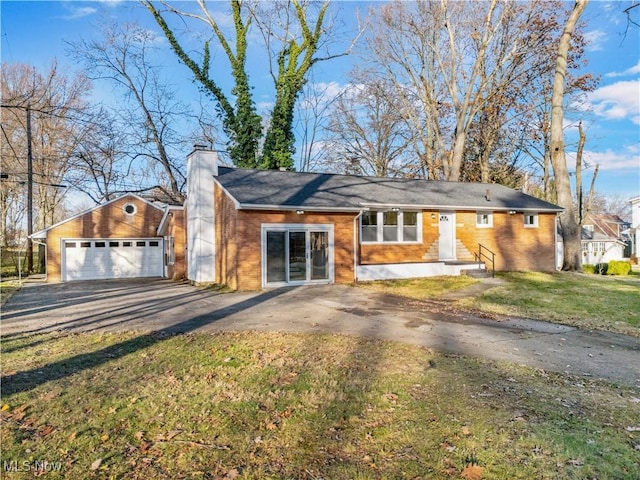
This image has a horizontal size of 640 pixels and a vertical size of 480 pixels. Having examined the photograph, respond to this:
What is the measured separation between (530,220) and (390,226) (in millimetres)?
7722

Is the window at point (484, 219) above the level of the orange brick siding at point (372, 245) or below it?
above

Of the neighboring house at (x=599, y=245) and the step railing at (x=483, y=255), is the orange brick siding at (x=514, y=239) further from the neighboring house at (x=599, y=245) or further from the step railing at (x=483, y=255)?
the neighboring house at (x=599, y=245)

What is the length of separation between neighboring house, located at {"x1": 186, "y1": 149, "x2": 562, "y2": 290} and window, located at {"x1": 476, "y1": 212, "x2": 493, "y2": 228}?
1.8 inches

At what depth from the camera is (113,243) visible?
76.9ft

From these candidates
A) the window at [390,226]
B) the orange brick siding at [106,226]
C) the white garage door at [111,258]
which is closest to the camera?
the window at [390,226]

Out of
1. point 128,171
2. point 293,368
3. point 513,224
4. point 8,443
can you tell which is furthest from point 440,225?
point 128,171

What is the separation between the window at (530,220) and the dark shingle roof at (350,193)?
0.48 metres

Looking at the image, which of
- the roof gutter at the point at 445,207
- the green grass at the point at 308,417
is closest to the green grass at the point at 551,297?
the roof gutter at the point at 445,207

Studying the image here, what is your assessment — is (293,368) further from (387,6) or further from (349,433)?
(387,6)

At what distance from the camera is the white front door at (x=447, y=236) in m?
18.4

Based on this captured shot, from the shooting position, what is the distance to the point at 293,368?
5.38 m

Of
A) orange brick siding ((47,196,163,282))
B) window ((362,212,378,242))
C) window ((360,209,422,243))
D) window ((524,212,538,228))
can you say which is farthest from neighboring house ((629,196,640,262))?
orange brick siding ((47,196,163,282))

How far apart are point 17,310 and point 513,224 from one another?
19.1 metres

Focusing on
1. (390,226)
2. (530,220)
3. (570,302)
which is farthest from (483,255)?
(570,302)
